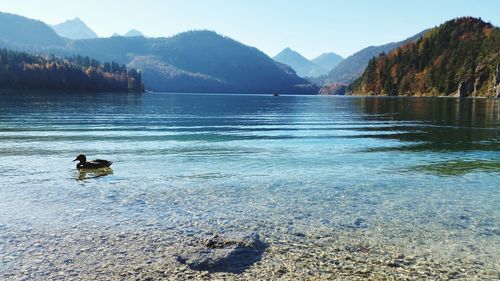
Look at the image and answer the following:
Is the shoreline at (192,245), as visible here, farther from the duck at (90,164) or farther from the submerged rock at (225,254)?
the duck at (90,164)

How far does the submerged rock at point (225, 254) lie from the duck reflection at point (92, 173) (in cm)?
1327

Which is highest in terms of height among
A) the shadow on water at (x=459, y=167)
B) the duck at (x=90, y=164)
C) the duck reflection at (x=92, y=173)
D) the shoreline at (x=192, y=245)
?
the duck at (x=90, y=164)

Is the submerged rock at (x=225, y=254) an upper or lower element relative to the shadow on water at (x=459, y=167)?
lower

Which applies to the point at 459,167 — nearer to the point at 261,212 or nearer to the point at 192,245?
the point at 261,212

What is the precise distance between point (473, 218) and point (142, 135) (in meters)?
37.7

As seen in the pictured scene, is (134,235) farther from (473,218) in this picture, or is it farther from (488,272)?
(473,218)

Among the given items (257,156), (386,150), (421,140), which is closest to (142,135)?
(257,156)

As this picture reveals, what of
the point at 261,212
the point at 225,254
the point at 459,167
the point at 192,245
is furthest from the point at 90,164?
the point at 459,167

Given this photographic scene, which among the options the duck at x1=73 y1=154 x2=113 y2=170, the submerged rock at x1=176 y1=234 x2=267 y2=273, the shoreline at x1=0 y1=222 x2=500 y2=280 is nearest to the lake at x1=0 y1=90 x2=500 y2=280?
the shoreline at x1=0 y1=222 x2=500 y2=280

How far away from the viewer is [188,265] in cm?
1202

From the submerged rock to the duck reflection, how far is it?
13.3 m

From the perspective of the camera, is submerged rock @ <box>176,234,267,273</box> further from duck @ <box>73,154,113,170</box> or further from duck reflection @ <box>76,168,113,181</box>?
duck @ <box>73,154,113,170</box>

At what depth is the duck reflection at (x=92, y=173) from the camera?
24359mm

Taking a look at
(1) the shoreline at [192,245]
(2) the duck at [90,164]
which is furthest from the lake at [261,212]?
(2) the duck at [90,164]
